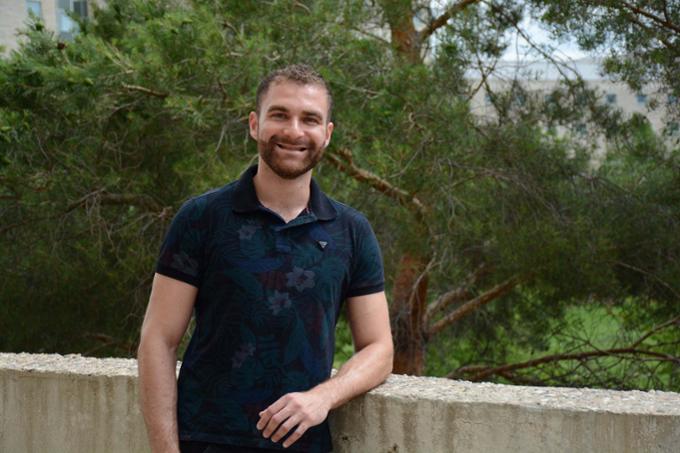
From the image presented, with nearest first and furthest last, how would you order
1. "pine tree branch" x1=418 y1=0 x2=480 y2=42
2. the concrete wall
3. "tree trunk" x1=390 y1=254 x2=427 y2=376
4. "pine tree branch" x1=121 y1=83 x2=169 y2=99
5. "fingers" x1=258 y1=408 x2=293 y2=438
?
1. "fingers" x1=258 y1=408 x2=293 y2=438
2. the concrete wall
3. "pine tree branch" x1=121 y1=83 x2=169 y2=99
4. "pine tree branch" x1=418 y1=0 x2=480 y2=42
5. "tree trunk" x1=390 y1=254 x2=427 y2=376

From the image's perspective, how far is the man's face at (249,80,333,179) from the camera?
2369 millimetres

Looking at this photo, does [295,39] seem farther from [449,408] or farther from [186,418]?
[186,418]

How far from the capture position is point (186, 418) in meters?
2.36

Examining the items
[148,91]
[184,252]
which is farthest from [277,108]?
[148,91]

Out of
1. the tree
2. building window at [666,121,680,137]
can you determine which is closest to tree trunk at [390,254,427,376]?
the tree

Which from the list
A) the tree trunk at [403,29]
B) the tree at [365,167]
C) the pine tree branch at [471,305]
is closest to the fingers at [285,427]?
the tree at [365,167]

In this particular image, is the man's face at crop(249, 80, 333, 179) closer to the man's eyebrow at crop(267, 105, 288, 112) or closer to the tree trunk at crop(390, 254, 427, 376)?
the man's eyebrow at crop(267, 105, 288, 112)

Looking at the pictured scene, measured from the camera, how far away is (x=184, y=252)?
2.32m

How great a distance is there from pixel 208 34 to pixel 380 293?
5.39 metres

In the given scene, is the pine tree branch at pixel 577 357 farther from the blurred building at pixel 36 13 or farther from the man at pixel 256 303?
the blurred building at pixel 36 13

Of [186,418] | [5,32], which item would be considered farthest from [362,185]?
[5,32]

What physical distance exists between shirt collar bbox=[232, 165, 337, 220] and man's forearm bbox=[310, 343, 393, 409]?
0.36 m

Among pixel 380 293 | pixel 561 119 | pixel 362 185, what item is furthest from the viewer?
pixel 561 119

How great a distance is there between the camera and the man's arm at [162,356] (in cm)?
232
